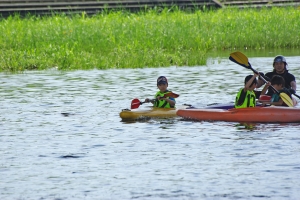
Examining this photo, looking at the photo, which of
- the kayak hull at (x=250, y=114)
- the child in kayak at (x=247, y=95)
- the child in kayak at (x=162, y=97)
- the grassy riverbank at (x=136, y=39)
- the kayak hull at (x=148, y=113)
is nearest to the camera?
the kayak hull at (x=250, y=114)

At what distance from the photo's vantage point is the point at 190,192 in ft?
27.6

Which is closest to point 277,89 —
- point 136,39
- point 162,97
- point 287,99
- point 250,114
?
point 287,99

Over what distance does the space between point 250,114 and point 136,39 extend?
38.3ft

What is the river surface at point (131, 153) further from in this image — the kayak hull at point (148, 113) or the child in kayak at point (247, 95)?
the child in kayak at point (247, 95)

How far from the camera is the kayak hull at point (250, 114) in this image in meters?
12.4

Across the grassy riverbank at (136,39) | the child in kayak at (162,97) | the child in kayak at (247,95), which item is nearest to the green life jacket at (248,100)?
the child in kayak at (247,95)

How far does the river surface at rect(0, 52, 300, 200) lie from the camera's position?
8.59 m

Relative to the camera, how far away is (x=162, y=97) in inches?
529

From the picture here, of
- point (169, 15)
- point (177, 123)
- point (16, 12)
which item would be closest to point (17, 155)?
point (177, 123)

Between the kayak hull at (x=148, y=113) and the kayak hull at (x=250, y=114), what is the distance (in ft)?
0.96

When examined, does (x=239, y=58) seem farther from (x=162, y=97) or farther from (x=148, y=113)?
(x=148, y=113)

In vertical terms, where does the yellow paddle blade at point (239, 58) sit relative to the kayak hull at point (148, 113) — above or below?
above

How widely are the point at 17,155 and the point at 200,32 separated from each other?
15285mm

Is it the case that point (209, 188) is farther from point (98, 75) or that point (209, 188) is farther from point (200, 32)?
point (200, 32)
